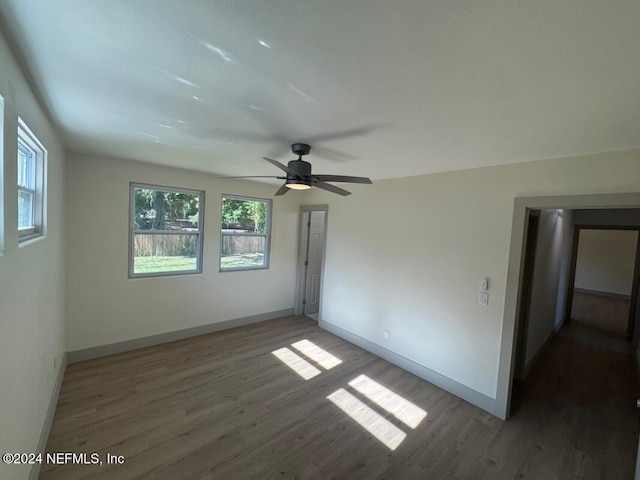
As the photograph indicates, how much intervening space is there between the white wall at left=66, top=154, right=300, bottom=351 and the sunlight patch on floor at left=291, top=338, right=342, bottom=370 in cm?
126

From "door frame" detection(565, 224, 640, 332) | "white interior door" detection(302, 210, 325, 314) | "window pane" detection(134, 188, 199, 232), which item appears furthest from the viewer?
"white interior door" detection(302, 210, 325, 314)

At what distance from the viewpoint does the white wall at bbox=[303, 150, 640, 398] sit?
248 centimetres

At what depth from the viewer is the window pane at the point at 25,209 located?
1.76 metres

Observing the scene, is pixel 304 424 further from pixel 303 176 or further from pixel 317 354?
pixel 303 176

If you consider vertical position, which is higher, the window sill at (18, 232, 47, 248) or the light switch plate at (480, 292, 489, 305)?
the window sill at (18, 232, 47, 248)

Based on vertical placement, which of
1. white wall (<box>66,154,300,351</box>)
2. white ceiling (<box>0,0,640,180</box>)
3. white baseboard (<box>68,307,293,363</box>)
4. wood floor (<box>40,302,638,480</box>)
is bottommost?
wood floor (<box>40,302,638,480</box>)

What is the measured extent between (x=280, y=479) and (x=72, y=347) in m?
3.01

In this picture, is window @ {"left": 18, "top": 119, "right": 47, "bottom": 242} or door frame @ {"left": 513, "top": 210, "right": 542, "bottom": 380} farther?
door frame @ {"left": 513, "top": 210, "right": 542, "bottom": 380}

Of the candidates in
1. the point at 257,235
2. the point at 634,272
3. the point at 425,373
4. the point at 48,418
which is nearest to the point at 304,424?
the point at 425,373

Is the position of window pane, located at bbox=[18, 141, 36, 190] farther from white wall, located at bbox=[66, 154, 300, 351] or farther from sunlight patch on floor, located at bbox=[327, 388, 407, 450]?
sunlight patch on floor, located at bbox=[327, 388, 407, 450]

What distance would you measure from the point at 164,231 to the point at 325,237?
244 centimetres

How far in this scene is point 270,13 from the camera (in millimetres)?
954

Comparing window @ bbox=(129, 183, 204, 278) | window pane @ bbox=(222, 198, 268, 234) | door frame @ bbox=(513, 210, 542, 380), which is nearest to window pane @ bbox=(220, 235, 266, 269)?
window pane @ bbox=(222, 198, 268, 234)

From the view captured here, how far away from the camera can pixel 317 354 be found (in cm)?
378
